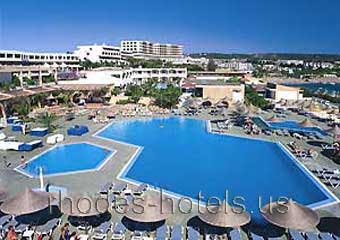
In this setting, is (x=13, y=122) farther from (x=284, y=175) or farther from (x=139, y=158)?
(x=284, y=175)

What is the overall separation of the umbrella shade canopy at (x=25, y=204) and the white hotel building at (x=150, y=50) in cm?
9202

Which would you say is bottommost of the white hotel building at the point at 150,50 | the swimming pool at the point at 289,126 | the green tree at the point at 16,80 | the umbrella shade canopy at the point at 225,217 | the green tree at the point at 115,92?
the umbrella shade canopy at the point at 225,217

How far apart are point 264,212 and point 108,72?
43.1 metres

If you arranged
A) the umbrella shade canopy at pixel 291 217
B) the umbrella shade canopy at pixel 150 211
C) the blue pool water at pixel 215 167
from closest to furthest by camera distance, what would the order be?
the umbrella shade canopy at pixel 291 217
the umbrella shade canopy at pixel 150 211
the blue pool water at pixel 215 167

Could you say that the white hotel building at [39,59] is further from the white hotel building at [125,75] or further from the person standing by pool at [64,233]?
the person standing by pool at [64,233]

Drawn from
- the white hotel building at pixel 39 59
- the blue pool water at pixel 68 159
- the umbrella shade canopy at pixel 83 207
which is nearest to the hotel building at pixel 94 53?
the white hotel building at pixel 39 59

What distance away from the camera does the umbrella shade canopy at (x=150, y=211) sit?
35.6 ft

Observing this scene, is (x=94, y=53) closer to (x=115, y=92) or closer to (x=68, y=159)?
(x=115, y=92)

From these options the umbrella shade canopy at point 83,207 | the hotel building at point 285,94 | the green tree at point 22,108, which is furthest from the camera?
the hotel building at point 285,94

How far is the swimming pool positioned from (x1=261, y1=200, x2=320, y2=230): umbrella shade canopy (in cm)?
1696

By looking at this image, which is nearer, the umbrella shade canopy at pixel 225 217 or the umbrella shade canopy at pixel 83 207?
the umbrella shade canopy at pixel 225 217

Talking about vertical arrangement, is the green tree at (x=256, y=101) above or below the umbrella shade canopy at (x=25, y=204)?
above

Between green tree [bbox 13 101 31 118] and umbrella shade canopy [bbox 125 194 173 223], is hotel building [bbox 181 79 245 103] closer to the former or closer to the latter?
green tree [bbox 13 101 31 118]

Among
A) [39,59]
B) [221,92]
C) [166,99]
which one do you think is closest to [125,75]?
[221,92]
